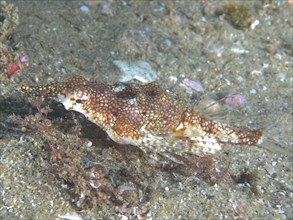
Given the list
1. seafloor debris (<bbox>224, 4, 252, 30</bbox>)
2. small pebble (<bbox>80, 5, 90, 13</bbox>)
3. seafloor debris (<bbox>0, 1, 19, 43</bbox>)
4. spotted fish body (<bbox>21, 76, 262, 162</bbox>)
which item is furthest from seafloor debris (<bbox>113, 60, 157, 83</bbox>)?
seafloor debris (<bbox>224, 4, 252, 30</bbox>)

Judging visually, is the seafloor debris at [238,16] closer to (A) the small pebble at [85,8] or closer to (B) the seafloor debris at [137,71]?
(B) the seafloor debris at [137,71]

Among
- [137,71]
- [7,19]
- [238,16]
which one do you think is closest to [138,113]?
[137,71]

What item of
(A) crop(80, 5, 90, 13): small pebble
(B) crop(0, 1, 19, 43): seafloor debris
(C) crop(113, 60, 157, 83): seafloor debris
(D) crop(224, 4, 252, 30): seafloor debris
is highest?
(D) crop(224, 4, 252, 30): seafloor debris

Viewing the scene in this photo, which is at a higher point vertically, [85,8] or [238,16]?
[238,16]

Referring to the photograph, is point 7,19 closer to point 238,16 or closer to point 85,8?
point 85,8

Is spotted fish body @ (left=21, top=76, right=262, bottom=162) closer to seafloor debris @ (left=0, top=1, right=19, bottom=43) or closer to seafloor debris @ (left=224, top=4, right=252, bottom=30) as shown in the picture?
seafloor debris @ (left=0, top=1, right=19, bottom=43)

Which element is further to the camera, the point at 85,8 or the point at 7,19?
the point at 85,8

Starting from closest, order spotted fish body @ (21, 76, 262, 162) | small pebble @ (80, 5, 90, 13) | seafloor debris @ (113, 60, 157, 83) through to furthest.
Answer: spotted fish body @ (21, 76, 262, 162) < seafloor debris @ (113, 60, 157, 83) < small pebble @ (80, 5, 90, 13)

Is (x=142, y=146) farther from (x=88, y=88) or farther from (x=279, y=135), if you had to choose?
(x=279, y=135)
